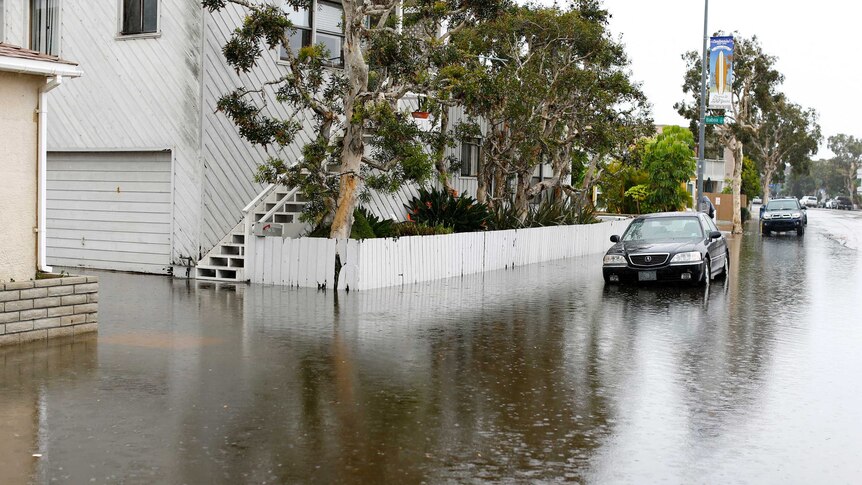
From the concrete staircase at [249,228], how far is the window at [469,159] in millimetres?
10373

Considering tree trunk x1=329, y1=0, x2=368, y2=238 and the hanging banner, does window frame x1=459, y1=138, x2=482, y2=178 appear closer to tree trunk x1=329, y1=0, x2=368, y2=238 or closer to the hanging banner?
the hanging banner

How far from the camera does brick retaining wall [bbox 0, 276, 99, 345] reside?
449 inches

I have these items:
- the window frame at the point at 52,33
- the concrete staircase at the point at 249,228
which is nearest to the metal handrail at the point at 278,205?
the concrete staircase at the point at 249,228

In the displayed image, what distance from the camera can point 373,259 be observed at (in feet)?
61.1

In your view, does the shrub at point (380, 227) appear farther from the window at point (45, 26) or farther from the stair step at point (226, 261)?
the window at point (45, 26)

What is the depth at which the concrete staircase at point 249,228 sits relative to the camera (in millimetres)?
19692

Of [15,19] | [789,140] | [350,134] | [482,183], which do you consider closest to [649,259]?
[350,134]

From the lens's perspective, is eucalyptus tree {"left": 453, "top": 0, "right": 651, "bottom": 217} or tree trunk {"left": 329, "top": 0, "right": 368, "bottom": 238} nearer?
tree trunk {"left": 329, "top": 0, "right": 368, "bottom": 238}

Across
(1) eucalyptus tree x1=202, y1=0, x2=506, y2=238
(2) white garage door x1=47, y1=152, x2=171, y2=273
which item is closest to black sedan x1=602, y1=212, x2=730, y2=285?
(1) eucalyptus tree x1=202, y1=0, x2=506, y2=238

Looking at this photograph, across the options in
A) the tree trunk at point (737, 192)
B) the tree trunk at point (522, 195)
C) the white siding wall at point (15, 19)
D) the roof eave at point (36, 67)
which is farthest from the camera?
the tree trunk at point (737, 192)

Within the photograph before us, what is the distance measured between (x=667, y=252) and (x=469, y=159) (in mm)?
12745

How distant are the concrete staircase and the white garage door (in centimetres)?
114

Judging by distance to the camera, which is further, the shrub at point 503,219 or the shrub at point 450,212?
the shrub at point 503,219

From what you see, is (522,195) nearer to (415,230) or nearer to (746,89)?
(415,230)
